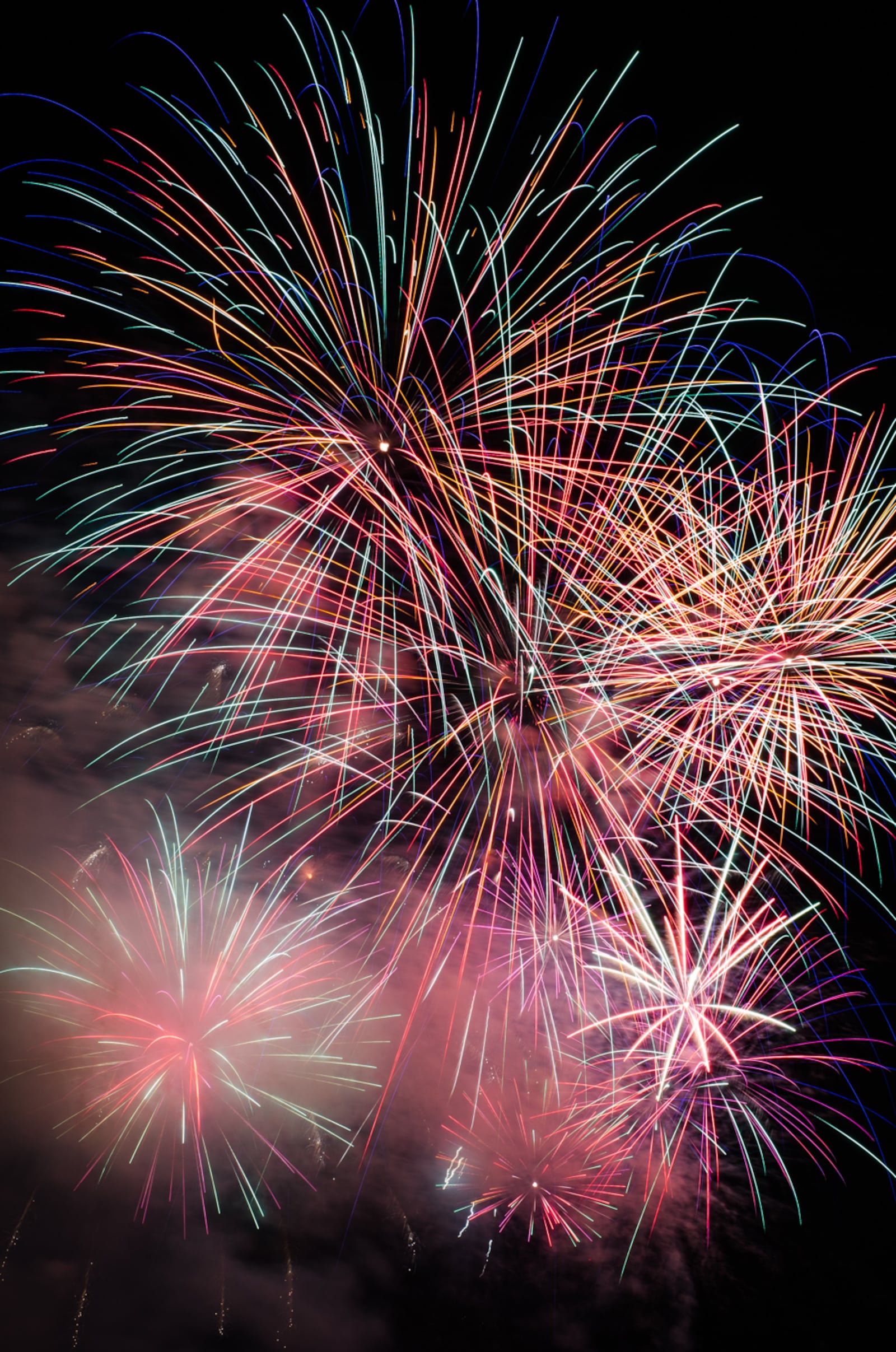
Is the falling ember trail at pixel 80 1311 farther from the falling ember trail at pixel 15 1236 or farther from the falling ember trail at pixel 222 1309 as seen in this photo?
the falling ember trail at pixel 222 1309

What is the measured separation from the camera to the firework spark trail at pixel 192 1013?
5.74m

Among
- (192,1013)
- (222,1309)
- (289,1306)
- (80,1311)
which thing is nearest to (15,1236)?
(80,1311)

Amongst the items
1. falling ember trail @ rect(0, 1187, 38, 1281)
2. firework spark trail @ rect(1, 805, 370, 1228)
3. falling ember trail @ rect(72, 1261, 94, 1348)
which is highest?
firework spark trail @ rect(1, 805, 370, 1228)

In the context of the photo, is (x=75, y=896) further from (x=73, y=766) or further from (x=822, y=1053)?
(x=822, y=1053)

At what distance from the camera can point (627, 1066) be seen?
6.53m

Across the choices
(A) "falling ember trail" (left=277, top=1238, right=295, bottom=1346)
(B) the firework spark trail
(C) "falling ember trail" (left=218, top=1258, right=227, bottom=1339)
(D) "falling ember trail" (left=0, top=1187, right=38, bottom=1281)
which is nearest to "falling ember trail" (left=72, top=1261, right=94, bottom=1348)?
(B) the firework spark trail

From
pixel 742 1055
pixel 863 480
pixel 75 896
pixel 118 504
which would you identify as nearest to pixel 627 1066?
pixel 742 1055

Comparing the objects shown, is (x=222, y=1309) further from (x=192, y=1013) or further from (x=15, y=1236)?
(x=192, y=1013)

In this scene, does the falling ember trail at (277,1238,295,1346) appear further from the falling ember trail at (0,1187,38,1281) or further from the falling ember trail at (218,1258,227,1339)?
the falling ember trail at (0,1187,38,1281)

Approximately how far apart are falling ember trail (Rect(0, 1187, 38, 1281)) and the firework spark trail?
41 centimetres

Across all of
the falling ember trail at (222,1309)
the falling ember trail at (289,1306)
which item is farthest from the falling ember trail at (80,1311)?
the falling ember trail at (289,1306)

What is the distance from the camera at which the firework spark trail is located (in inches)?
226

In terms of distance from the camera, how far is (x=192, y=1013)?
6.23m

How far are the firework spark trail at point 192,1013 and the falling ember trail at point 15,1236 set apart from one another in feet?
1.36
